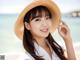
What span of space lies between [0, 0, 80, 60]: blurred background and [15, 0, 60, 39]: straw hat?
0.09 ft

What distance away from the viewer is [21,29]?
4.51ft

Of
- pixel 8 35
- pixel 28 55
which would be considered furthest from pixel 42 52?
pixel 8 35

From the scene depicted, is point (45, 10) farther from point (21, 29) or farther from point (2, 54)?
point (2, 54)

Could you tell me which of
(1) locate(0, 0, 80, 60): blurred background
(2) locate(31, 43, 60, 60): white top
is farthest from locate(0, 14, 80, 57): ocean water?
(2) locate(31, 43, 60, 60): white top

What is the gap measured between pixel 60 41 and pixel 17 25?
0.89 feet

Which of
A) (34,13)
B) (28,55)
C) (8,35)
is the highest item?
(34,13)

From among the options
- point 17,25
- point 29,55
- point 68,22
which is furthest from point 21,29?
point 68,22

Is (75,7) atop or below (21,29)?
atop

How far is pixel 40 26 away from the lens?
1.36 metres

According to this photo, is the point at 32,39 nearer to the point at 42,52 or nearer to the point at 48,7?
the point at 42,52

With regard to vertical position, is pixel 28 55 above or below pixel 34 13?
below

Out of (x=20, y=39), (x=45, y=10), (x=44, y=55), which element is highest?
(x=45, y=10)

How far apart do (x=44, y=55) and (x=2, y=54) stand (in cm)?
25

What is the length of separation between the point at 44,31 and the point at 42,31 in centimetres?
1
